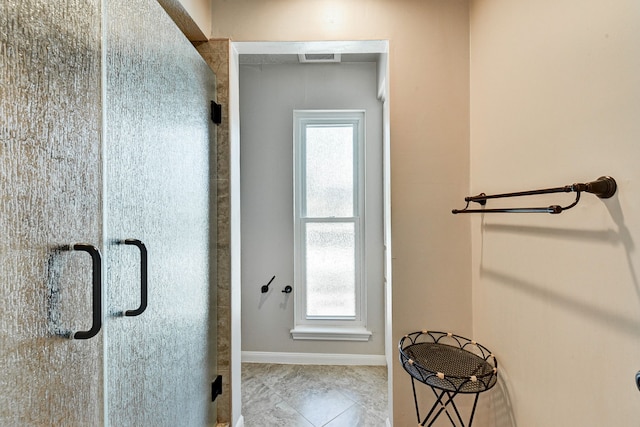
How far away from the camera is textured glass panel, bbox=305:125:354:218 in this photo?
7.72 feet

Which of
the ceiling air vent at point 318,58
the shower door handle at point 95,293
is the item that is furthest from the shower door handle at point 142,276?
the ceiling air vent at point 318,58

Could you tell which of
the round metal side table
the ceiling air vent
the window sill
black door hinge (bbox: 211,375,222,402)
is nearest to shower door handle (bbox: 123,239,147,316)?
black door hinge (bbox: 211,375,222,402)

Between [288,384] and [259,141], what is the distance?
1937 millimetres

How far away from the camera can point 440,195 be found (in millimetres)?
1381

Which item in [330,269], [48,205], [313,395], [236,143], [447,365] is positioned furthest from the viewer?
[330,269]

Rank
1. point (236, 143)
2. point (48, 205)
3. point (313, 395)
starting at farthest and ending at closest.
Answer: point (313, 395)
point (236, 143)
point (48, 205)

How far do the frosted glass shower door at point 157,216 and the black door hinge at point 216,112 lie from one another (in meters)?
0.05

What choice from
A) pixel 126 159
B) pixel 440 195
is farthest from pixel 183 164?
pixel 440 195

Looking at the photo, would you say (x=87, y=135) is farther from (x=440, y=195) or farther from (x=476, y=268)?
(x=476, y=268)

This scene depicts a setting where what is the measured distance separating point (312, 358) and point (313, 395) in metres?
0.39

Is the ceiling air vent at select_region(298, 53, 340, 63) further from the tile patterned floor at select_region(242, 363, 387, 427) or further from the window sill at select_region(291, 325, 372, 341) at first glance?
the tile patterned floor at select_region(242, 363, 387, 427)

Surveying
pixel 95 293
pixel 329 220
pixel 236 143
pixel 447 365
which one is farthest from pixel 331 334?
pixel 95 293

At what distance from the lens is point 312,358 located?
2.27 metres

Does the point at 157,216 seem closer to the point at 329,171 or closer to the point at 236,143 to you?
the point at 236,143
